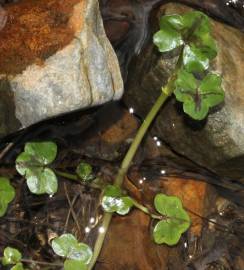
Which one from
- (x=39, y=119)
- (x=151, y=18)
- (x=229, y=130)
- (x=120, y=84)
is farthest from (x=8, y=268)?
(x=151, y=18)

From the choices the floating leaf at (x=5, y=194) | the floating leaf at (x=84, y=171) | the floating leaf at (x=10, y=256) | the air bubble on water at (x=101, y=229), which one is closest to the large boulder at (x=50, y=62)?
the floating leaf at (x=5, y=194)

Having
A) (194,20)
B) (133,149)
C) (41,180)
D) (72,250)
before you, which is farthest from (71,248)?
(194,20)

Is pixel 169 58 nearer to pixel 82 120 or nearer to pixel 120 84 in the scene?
pixel 120 84

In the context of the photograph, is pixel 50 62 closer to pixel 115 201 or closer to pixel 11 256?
pixel 115 201

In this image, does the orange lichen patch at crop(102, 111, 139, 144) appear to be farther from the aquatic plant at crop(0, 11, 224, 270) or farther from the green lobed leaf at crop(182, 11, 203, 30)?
the green lobed leaf at crop(182, 11, 203, 30)

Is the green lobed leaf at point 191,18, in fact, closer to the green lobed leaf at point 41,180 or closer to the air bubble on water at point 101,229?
the green lobed leaf at point 41,180

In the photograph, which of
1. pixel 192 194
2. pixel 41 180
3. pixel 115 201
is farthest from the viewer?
pixel 192 194
